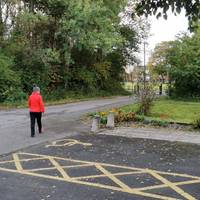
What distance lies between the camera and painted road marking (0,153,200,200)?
8.43 m

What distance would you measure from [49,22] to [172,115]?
1627 cm

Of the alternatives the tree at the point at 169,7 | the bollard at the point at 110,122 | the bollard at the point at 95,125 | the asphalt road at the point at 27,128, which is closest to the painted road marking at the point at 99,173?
the asphalt road at the point at 27,128

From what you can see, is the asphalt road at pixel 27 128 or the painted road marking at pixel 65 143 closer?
the painted road marking at pixel 65 143

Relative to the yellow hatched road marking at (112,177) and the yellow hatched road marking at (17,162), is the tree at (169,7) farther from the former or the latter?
the yellow hatched road marking at (17,162)

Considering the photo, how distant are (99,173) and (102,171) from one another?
0.22 m

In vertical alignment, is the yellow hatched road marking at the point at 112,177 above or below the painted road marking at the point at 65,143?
below

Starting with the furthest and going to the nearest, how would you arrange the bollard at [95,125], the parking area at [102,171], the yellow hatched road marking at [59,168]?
the bollard at [95,125] < the yellow hatched road marking at [59,168] < the parking area at [102,171]

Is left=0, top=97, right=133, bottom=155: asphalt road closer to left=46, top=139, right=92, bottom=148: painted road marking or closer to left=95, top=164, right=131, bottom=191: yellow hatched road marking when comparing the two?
left=46, top=139, right=92, bottom=148: painted road marking

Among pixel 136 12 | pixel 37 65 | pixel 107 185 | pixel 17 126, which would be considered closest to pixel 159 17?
pixel 136 12

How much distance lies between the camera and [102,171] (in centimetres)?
991

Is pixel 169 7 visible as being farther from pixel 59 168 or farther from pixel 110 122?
pixel 110 122

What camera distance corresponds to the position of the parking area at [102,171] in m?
8.15

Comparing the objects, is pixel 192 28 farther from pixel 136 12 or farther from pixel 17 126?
pixel 17 126

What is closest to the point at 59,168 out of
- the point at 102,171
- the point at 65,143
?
the point at 102,171
